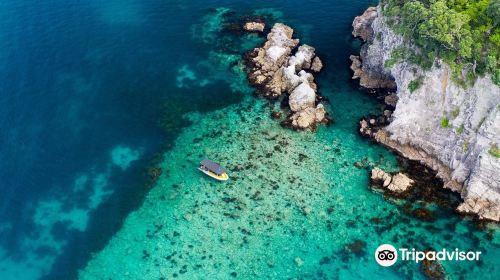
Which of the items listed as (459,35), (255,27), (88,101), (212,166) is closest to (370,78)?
(459,35)

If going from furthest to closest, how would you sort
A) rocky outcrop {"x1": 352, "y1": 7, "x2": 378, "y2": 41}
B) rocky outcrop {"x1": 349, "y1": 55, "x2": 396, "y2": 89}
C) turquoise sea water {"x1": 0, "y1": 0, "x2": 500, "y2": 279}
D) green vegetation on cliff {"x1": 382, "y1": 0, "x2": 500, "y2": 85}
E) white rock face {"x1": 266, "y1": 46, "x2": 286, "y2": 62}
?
rocky outcrop {"x1": 352, "y1": 7, "x2": 378, "y2": 41}
white rock face {"x1": 266, "y1": 46, "x2": 286, "y2": 62}
rocky outcrop {"x1": 349, "y1": 55, "x2": 396, "y2": 89}
turquoise sea water {"x1": 0, "y1": 0, "x2": 500, "y2": 279}
green vegetation on cliff {"x1": 382, "y1": 0, "x2": 500, "y2": 85}

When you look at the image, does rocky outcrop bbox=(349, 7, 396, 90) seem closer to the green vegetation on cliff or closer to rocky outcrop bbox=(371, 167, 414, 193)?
the green vegetation on cliff

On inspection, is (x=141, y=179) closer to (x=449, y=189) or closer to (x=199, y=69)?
(x=199, y=69)

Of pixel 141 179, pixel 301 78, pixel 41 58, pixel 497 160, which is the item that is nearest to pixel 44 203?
pixel 141 179

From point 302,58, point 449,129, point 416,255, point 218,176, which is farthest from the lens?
point 302,58

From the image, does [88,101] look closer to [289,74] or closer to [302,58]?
[289,74]

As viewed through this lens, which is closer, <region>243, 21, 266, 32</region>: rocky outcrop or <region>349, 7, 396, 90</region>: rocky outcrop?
<region>349, 7, 396, 90</region>: rocky outcrop

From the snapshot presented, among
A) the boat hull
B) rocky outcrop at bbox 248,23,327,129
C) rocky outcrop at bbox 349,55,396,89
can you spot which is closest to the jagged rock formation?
rocky outcrop at bbox 349,55,396,89
